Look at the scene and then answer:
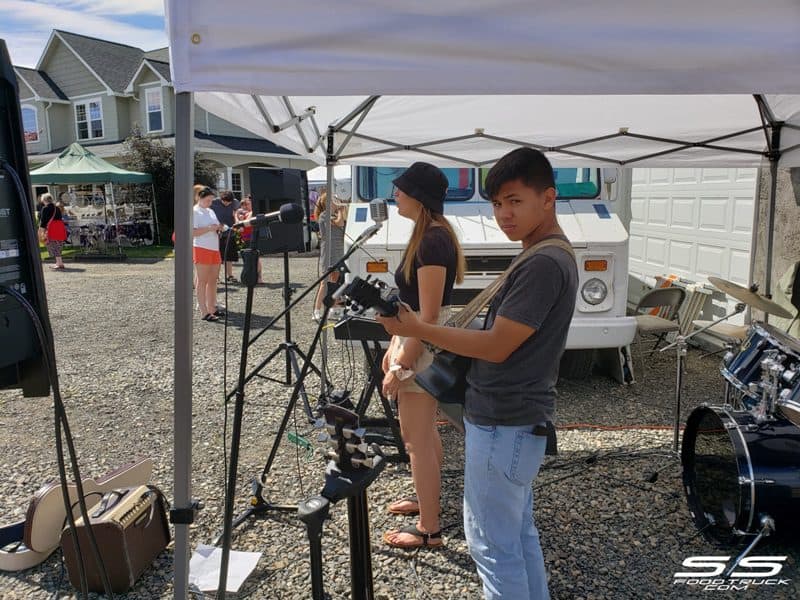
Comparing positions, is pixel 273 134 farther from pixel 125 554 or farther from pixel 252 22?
pixel 125 554

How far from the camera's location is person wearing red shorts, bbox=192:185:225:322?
827 centimetres

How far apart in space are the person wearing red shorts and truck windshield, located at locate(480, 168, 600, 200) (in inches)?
168

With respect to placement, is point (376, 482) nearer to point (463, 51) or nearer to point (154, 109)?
point (463, 51)

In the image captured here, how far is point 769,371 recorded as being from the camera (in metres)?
2.98

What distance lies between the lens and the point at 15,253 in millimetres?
1935

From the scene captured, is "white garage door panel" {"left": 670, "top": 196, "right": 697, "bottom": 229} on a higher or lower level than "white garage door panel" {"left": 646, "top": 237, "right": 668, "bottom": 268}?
higher

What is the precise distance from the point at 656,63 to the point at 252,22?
1267 mm

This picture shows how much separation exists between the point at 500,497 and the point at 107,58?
97.1 feet

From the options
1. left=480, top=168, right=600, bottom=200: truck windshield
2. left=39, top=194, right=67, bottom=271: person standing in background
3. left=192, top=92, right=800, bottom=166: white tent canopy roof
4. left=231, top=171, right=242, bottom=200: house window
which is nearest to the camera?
left=192, top=92, right=800, bottom=166: white tent canopy roof

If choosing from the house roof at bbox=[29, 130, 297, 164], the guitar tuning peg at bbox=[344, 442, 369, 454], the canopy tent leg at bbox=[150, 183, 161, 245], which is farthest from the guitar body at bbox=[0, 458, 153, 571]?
the house roof at bbox=[29, 130, 297, 164]

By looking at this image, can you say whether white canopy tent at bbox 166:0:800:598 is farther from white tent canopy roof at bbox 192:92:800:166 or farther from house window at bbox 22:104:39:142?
house window at bbox 22:104:39:142

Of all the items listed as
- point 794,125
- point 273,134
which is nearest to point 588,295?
point 794,125

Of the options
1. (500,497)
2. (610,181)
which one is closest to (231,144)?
(610,181)

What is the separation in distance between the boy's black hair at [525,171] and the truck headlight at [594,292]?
3398 millimetres
